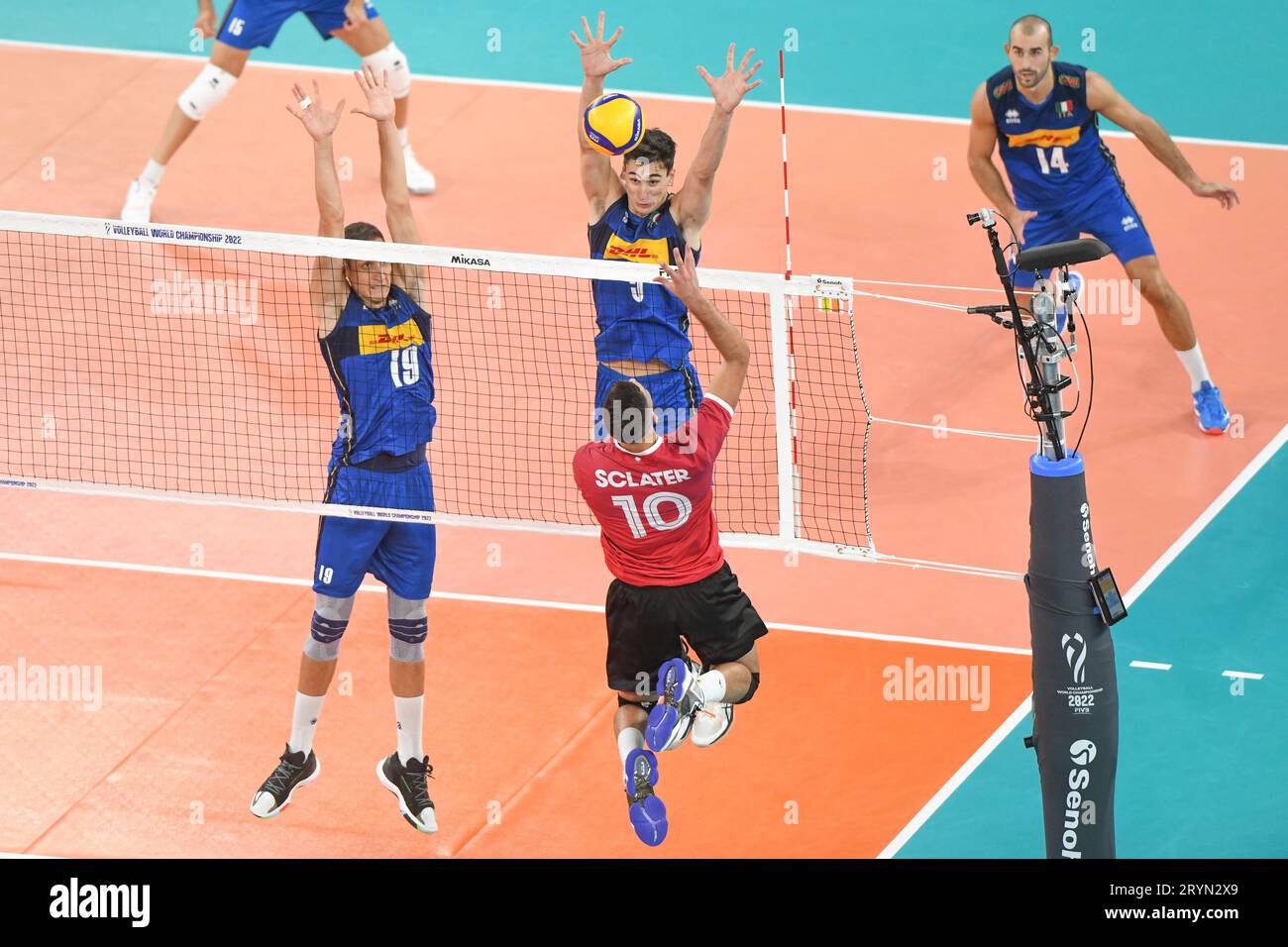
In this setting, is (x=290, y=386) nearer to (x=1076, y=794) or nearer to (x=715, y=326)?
(x=715, y=326)

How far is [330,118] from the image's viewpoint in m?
9.59

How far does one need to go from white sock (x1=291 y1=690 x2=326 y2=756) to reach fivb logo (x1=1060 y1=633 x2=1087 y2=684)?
418 cm

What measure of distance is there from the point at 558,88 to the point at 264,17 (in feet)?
12.7

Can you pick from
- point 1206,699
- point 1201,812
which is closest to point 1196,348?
point 1206,699

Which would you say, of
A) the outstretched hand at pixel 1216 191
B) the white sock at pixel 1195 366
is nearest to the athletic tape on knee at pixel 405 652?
the white sock at pixel 1195 366

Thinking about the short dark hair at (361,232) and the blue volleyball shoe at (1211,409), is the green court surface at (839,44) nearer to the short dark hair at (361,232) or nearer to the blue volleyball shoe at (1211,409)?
the blue volleyball shoe at (1211,409)

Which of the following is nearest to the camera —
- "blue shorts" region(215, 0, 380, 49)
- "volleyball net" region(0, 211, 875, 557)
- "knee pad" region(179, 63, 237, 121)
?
"volleyball net" region(0, 211, 875, 557)

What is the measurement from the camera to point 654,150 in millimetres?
10977

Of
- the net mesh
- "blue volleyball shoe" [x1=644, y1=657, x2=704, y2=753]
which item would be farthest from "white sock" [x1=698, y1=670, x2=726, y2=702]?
the net mesh

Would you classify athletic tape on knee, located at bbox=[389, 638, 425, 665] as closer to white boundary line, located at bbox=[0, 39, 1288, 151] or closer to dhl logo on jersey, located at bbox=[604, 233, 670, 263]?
dhl logo on jersey, located at bbox=[604, 233, 670, 263]

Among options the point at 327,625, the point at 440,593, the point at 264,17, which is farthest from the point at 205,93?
the point at 327,625

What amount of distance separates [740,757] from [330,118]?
426 cm

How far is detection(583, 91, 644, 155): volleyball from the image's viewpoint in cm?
1068

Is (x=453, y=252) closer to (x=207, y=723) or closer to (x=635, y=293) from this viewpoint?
(x=635, y=293)
